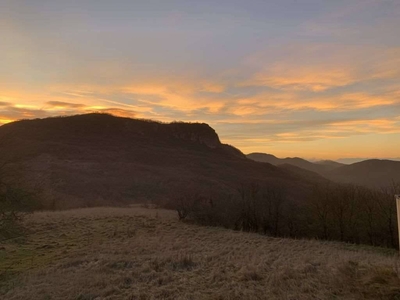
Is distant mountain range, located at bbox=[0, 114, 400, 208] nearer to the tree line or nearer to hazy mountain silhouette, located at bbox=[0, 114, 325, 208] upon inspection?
hazy mountain silhouette, located at bbox=[0, 114, 325, 208]

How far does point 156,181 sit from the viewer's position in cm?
9619

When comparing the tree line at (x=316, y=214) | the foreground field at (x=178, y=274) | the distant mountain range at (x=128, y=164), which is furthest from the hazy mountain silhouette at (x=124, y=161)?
the tree line at (x=316, y=214)

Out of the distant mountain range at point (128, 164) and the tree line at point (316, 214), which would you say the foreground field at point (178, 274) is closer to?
the distant mountain range at point (128, 164)

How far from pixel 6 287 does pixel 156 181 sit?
276 feet

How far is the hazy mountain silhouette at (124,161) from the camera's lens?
80.6 meters

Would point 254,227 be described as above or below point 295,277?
below

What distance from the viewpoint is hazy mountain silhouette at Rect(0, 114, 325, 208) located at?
264 feet

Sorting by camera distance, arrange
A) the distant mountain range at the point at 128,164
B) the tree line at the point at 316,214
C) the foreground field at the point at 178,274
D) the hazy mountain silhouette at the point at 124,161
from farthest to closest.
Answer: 1. the hazy mountain silhouette at the point at 124,161
2. the distant mountain range at the point at 128,164
3. the tree line at the point at 316,214
4. the foreground field at the point at 178,274

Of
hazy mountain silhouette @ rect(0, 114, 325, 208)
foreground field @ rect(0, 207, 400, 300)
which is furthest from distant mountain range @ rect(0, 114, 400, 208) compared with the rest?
foreground field @ rect(0, 207, 400, 300)

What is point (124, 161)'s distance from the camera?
119 m

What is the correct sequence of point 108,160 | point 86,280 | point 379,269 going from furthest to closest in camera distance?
point 108,160 < point 86,280 < point 379,269

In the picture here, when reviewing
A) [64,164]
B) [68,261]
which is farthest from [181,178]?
[68,261]

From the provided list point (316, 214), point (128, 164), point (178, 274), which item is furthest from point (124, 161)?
point (178, 274)

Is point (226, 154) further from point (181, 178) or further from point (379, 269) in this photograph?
point (379, 269)
